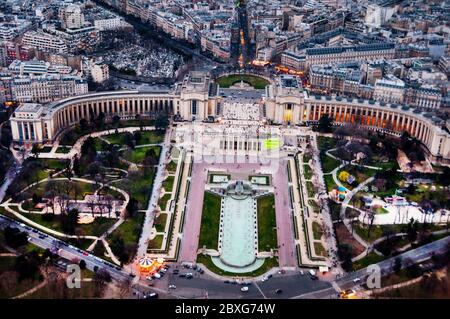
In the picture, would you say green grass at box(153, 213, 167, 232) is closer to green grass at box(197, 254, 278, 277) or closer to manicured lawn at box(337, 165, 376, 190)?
green grass at box(197, 254, 278, 277)

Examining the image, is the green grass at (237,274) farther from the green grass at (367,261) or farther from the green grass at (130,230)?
the green grass at (367,261)

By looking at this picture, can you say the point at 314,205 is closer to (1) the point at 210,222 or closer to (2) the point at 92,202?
(1) the point at 210,222

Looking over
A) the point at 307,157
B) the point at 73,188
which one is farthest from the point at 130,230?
the point at 307,157

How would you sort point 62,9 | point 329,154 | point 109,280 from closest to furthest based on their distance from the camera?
point 109,280
point 329,154
point 62,9

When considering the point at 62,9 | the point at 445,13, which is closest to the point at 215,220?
the point at 62,9

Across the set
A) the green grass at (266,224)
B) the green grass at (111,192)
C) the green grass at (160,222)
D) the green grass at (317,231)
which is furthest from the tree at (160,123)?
the green grass at (317,231)
